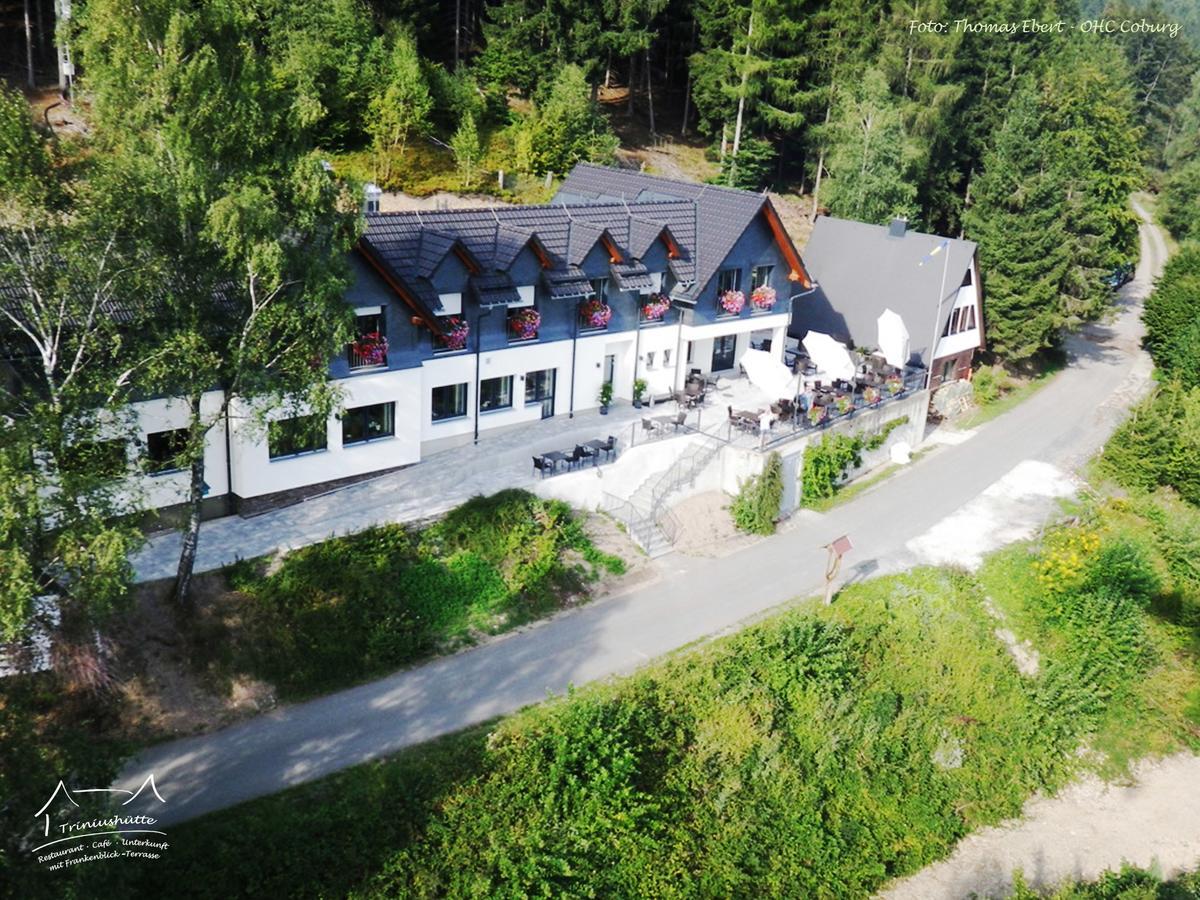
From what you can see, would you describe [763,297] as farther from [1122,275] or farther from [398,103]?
[1122,275]

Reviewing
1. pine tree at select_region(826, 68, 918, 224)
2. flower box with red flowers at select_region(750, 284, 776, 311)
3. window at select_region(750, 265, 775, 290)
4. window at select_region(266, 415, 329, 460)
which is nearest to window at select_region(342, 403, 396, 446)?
window at select_region(266, 415, 329, 460)

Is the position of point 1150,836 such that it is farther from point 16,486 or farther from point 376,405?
point 16,486

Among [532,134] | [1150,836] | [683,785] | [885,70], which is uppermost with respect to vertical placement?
[885,70]

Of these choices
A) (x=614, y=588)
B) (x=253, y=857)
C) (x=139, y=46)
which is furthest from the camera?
(x=614, y=588)

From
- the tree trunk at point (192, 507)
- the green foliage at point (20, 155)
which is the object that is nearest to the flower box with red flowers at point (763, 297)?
the tree trunk at point (192, 507)

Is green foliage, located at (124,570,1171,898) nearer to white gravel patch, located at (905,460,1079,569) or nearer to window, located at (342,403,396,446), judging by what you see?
white gravel patch, located at (905,460,1079,569)

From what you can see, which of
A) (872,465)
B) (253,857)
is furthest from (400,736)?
(872,465)

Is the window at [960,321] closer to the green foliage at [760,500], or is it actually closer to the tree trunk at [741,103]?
the green foliage at [760,500]
